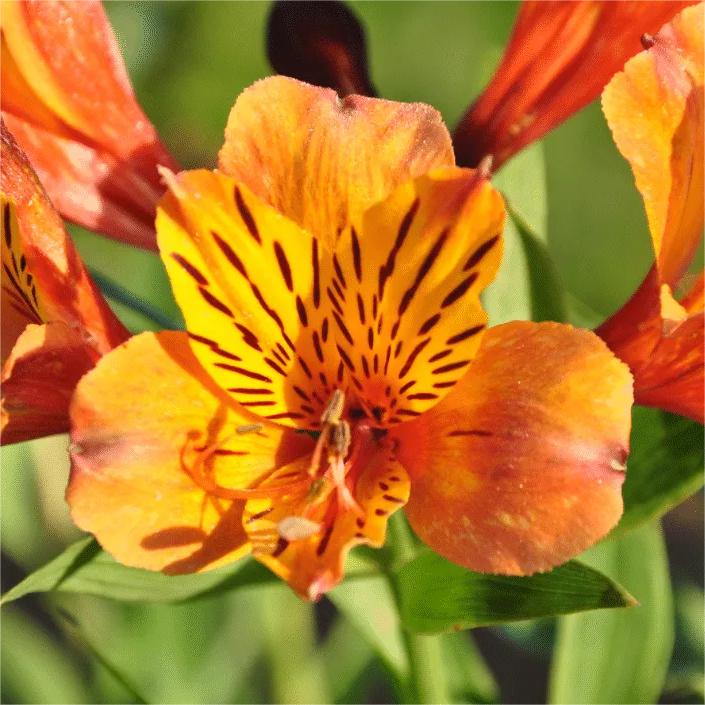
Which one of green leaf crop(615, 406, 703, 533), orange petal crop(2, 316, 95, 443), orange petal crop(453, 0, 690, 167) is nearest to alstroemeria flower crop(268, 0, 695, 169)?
orange petal crop(453, 0, 690, 167)

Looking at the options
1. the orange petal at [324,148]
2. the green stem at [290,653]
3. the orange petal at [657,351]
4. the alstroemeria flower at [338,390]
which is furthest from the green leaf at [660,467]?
the green stem at [290,653]

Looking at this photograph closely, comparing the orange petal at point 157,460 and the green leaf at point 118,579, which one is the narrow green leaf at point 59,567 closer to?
the green leaf at point 118,579

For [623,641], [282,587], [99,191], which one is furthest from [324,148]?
[282,587]

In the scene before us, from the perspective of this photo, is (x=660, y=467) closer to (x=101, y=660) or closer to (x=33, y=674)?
(x=101, y=660)

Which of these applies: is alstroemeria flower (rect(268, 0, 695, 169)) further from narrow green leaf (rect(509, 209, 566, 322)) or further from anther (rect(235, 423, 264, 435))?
anther (rect(235, 423, 264, 435))

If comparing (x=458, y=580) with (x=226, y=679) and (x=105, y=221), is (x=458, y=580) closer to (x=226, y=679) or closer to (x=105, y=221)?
(x=105, y=221)

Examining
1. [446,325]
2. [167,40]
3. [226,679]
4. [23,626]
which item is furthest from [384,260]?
[167,40]
